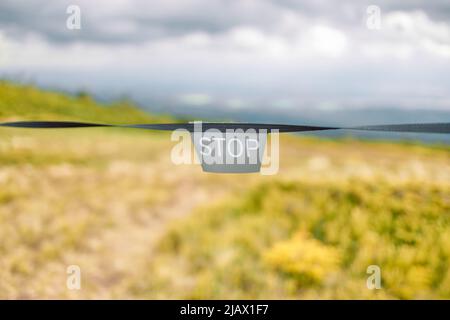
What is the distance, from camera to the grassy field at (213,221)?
3.61 metres

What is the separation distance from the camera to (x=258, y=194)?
197 inches

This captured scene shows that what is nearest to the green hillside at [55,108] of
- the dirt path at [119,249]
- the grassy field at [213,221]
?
the grassy field at [213,221]

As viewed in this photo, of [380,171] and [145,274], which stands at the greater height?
[380,171]

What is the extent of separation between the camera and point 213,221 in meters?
4.86

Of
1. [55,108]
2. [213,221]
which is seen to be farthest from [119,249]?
[55,108]

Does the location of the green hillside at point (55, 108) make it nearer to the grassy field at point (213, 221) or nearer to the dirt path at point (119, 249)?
the grassy field at point (213, 221)

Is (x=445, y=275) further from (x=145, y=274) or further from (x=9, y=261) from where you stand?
(x=9, y=261)

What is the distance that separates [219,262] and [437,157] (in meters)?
2.54

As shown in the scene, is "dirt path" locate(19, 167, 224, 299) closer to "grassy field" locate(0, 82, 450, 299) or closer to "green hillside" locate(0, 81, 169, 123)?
"grassy field" locate(0, 82, 450, 299)

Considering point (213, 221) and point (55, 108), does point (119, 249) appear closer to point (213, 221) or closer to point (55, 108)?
point (213, 221)

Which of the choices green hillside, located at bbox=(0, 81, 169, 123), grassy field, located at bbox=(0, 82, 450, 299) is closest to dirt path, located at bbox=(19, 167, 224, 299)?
grassy field, located at bbox=(0, 82, 450, 299)

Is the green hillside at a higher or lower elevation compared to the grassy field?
higher

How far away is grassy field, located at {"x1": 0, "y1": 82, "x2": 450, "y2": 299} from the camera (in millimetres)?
3611
